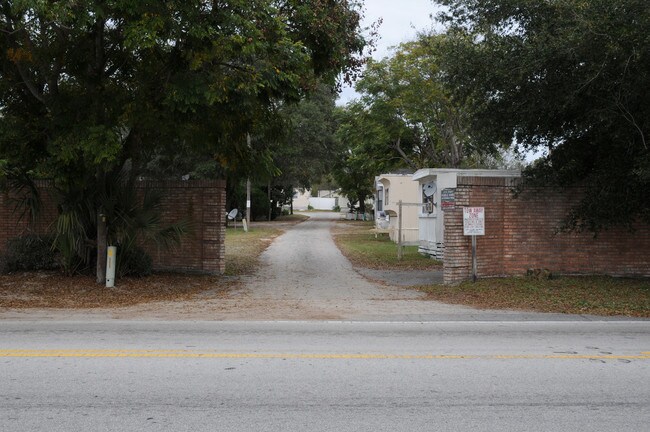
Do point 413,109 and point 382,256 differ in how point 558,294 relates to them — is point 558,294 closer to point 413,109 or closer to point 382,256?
point 382,256

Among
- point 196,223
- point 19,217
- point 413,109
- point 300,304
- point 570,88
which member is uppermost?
point 413,109

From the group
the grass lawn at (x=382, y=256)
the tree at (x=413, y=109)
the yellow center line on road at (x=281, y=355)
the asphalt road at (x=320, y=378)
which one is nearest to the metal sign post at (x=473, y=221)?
the asphalt road at (x=320, y=378)

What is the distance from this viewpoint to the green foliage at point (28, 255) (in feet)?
48.9

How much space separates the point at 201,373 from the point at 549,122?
34.2 feet

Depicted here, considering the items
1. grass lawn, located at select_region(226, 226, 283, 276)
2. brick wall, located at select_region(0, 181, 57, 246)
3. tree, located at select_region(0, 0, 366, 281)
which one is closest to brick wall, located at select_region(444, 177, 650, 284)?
tree, located at select_region(0, 0, 366, 281)

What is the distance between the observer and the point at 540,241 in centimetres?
1452

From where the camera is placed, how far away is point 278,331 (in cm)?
907

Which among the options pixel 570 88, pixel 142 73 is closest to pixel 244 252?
pixel 142 73

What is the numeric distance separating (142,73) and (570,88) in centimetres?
886

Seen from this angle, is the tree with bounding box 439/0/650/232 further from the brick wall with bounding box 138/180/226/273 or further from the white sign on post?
the brick wall with bounding box 138/180/226/273

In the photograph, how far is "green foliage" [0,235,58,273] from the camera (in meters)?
14.9

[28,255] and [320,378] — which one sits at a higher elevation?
[28,255]

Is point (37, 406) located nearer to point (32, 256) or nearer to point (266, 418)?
point (266, 418)

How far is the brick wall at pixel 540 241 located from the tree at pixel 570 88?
1.66 feet
